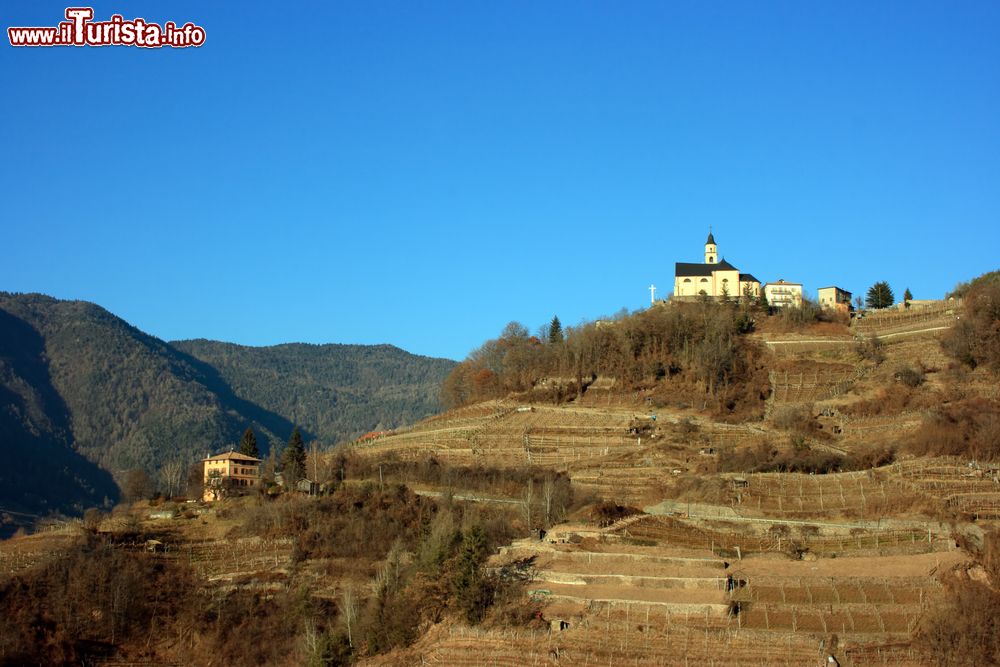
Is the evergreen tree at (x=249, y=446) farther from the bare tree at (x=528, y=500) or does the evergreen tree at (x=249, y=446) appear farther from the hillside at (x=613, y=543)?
the bare tree at (x=528, y=500)

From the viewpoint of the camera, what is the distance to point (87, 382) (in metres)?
162

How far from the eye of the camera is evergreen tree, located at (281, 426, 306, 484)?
214 ft

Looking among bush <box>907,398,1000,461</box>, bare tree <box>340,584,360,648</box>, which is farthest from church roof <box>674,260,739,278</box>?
bare tree <box>340,584,360,648</box>

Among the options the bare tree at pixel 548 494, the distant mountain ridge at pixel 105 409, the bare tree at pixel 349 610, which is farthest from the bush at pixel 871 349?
the distant mountain ridge at pixel 105 409

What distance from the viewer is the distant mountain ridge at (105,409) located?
432 feet

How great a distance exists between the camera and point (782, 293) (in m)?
91.2

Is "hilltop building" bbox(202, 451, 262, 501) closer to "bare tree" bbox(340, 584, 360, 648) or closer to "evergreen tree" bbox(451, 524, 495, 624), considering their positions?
"bare tree" bbox(340, 584, 360, 648)

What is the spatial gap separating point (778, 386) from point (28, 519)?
69175 mm

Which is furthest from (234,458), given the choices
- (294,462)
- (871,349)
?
(871,349)

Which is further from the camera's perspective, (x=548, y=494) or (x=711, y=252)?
(x=711, y=252)

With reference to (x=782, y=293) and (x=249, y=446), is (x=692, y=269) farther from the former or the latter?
(x=249, y=446)

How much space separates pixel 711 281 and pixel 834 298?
897cm

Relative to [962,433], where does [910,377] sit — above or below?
above

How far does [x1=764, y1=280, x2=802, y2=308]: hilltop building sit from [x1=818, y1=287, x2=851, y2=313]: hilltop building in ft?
A: 5.53
